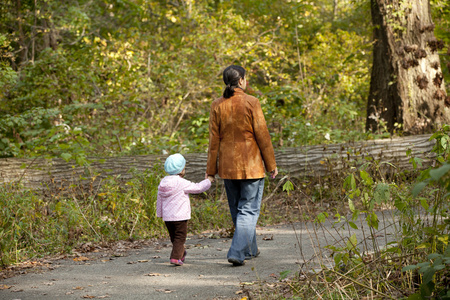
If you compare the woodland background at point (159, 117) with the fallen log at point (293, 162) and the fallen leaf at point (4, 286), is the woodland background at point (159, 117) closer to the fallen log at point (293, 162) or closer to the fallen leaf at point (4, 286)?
the fallen log at point (293, 162)

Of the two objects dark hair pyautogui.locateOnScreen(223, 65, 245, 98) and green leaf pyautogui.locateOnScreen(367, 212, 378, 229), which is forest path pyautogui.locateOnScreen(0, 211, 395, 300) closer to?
green leaf pyautogui.locateOnScreen(367, 212, 378, 229)

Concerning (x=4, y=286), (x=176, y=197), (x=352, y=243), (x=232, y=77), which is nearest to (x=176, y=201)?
(x=176, y=197)

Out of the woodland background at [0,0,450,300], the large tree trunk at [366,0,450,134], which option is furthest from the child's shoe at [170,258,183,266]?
the large tree trunk at [366,0,450,134]

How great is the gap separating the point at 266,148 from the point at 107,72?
8672mm

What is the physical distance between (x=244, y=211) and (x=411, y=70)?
7004 millimetres

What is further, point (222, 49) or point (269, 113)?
point (222, 49)

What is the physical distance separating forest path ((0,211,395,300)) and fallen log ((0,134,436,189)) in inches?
102

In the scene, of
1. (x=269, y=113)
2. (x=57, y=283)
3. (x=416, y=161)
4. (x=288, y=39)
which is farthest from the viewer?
(x=288, y=39)

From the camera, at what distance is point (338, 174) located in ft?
29.1

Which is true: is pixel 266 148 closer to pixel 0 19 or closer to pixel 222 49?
pixel 222 49

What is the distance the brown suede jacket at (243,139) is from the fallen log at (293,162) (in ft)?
12.0

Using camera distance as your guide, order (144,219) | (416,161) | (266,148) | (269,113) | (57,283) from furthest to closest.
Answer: (269,113)
(144,219)
(266,148)
(57,283)
(416,161)

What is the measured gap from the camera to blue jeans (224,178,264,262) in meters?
5.21

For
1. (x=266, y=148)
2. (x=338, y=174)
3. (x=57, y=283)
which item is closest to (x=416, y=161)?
(x=266, y=148)
